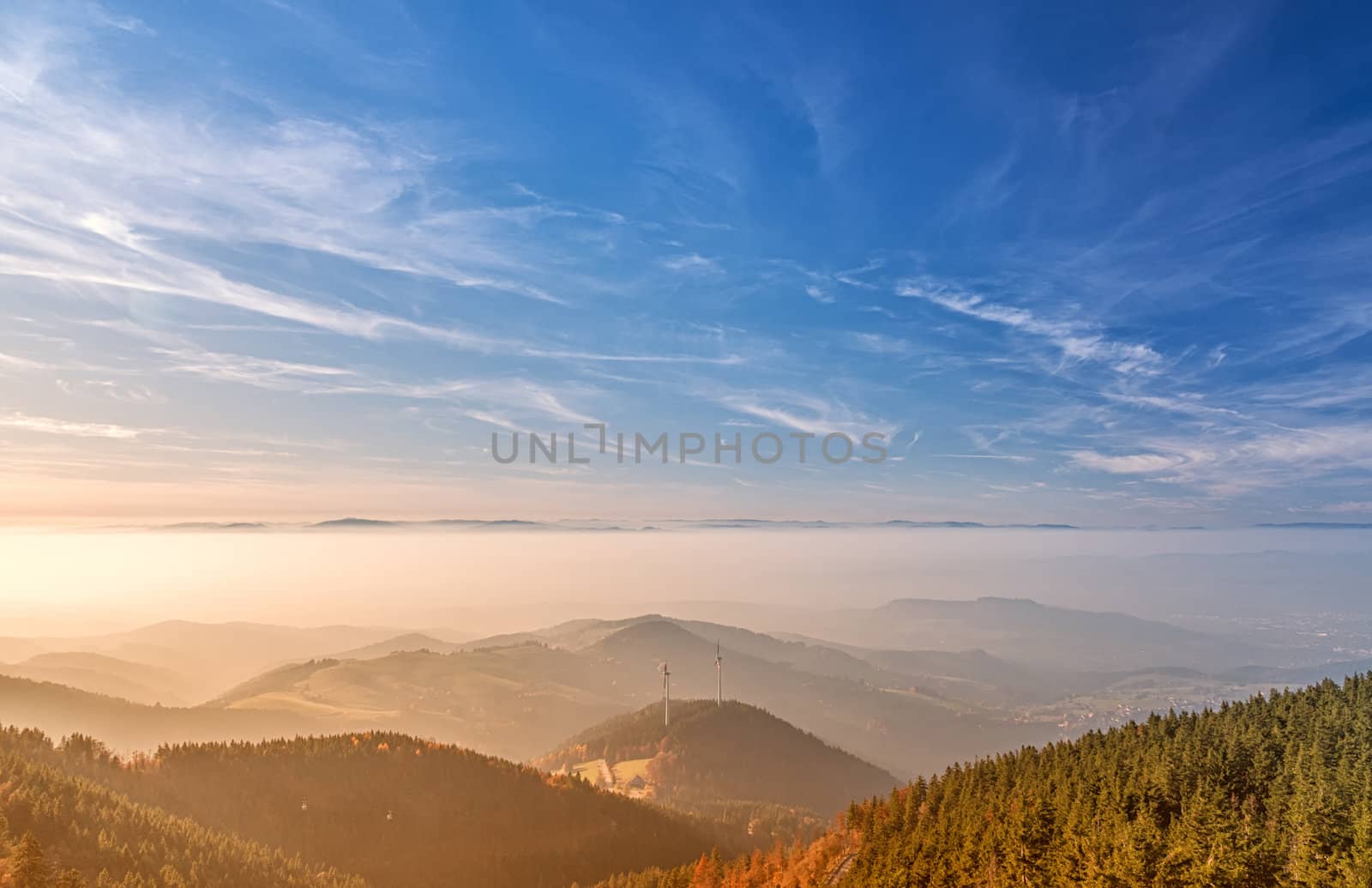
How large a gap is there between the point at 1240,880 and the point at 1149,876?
32.5 ft

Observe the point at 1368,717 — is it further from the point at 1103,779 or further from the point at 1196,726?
the point at 1103,779

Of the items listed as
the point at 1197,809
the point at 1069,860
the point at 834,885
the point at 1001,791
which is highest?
the point at 1197,809

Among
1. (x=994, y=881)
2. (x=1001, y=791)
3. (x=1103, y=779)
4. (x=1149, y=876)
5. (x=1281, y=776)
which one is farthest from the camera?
(x=1001, y=791)

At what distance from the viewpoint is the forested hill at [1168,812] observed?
309 ft

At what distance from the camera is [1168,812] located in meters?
124

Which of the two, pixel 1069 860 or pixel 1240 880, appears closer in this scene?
pixel 1240 880

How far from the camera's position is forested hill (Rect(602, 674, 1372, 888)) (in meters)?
94.2

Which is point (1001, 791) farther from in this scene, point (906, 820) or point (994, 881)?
point (994, 881)

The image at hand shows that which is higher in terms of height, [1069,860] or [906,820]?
[1069,860]

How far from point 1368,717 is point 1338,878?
78025 mm

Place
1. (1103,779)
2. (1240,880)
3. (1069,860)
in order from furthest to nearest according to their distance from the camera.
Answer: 1. (1103,779)
2. (1069,860)
3. (1240,880)

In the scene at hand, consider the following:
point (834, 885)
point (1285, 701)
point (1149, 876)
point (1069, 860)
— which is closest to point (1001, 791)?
point (834, 885)

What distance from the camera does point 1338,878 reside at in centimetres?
9075

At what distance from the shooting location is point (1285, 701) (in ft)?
588
